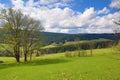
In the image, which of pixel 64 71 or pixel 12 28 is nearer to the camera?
pixel 64 71

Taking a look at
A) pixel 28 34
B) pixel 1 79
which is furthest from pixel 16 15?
pixel 1 79

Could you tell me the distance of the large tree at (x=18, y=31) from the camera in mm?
63312

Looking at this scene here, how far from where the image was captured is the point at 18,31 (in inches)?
2569

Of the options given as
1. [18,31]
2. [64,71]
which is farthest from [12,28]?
[64,71]

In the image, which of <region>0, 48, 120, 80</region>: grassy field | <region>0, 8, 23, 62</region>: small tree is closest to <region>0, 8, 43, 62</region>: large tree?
<region>0, 8, 23, 62</region>: small tree

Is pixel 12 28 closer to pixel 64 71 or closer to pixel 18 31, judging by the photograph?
pixel 18 31

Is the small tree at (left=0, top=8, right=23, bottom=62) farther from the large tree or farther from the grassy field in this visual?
the grassy field

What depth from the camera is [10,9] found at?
6462cm

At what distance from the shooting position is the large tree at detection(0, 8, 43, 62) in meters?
63.3

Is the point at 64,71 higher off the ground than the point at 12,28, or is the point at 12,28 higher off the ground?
the point at 12,28

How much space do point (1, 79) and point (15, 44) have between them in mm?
35027

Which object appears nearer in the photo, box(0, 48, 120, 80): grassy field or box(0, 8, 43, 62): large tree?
box(0, 48, 120, 80): grassy field

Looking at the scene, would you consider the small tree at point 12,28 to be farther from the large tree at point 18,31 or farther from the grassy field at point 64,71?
the grassy field at point 64,71

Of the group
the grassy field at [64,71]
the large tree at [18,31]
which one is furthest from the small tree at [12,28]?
the grassy field at [64,71]
